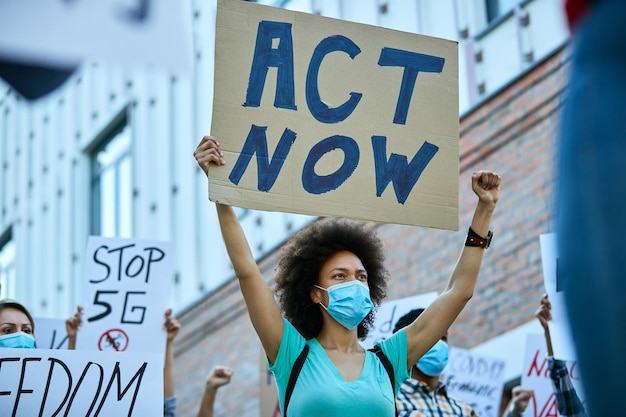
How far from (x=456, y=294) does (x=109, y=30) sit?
6.21 feet

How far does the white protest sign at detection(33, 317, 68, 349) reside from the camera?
708cm

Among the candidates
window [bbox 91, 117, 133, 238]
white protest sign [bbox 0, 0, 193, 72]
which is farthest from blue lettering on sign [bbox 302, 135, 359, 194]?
window [bbox 91, 117, 133, 238]

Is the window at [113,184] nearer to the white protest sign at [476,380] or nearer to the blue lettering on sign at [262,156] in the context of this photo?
the white protest sign at [476,380]

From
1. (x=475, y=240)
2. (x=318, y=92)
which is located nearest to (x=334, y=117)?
(x=318, y=92)

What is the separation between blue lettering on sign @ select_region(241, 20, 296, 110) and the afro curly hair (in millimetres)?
521

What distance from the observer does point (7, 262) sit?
20.6 metres

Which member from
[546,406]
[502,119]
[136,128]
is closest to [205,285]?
[136,128]

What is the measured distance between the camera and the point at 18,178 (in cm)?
1983

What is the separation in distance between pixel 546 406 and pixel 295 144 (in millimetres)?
3050

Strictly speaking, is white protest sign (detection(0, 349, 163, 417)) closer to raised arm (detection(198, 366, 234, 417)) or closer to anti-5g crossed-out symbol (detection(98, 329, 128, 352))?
raised arm (detection(198, 366, 234, 417))

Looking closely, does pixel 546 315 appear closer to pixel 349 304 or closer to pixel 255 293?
pixel 349 304

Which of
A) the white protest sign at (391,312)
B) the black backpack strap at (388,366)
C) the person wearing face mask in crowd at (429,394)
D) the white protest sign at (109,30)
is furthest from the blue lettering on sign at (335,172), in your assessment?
the white protest sign at (391,312)

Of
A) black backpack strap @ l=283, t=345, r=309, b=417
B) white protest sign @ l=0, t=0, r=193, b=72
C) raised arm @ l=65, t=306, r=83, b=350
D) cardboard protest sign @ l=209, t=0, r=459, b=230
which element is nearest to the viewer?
white protest sign @ l=0, t=0, r=193, b=72

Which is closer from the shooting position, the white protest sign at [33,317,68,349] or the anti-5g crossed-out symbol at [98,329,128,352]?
the anti-5g crossed-out symbol at [98,329,128,352]
